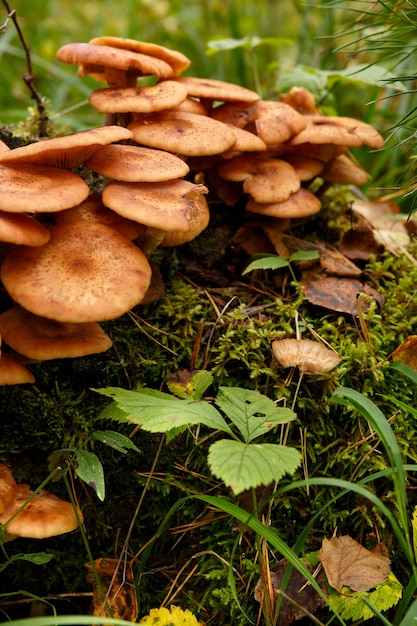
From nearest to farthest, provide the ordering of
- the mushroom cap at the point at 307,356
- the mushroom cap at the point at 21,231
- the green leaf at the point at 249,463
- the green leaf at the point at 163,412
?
the green leaf at the point at 249,463, the green leaf at the point at 163,412, the mushroom cap at the point at 21,231, the mushroom cap at the point at 307,356

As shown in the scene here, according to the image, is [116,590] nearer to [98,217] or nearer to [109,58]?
[98,217]

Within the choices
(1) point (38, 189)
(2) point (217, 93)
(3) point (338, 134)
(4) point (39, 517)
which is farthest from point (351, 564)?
(2) point (217, 93)

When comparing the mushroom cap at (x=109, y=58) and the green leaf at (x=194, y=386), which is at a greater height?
the mushroom cap at (x=109, y=58)

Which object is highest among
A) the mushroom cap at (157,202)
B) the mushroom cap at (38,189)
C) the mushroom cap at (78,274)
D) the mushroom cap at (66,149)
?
the mushroom cap at (66,149)

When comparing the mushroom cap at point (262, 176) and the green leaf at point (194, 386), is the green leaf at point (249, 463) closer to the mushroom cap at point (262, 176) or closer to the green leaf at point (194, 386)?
the green leaf at point (194, 386)

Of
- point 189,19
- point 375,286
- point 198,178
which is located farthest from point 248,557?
point 189,19

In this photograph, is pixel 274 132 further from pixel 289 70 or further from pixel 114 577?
pixel 114 577

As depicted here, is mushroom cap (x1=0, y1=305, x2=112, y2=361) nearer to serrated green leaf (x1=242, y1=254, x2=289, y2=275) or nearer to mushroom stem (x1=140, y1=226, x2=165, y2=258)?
mushroom stem (x1=140, y1=226, x2=165, y2=258)

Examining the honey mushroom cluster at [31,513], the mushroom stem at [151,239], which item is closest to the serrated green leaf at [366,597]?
the honey mushroom cluster at [31,513]
